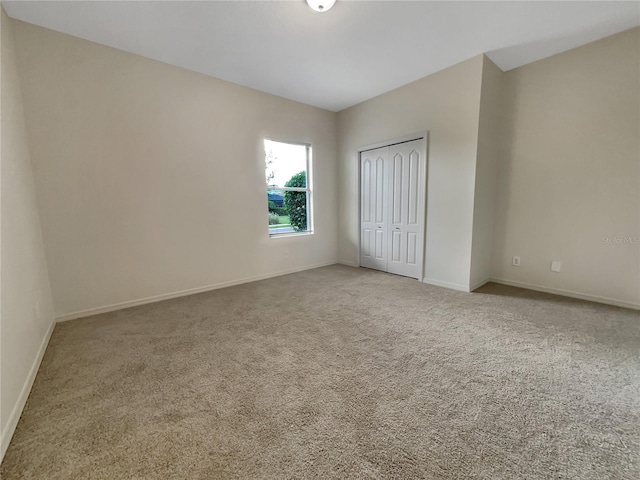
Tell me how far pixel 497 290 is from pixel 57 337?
15.6ft

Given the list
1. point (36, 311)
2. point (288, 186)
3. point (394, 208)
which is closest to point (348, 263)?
point (394, 208)

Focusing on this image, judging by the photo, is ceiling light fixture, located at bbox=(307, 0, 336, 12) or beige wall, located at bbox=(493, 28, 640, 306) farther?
beige wall, located at bbox=(493, 28, 640, 306)

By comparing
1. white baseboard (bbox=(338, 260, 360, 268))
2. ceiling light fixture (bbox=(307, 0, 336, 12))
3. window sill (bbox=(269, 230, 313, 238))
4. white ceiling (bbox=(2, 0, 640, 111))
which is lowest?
white baseboard (bbox=(338, 260, 360, 268))

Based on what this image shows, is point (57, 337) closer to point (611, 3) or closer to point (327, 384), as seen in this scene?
point (327, 384)

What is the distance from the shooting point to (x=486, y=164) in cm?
327

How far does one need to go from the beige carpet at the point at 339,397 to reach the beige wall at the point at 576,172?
0.56 metres

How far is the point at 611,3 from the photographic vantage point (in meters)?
2.17

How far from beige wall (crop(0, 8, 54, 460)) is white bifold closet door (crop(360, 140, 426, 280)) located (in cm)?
391

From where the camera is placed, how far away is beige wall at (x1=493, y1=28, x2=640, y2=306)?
2.64 metres

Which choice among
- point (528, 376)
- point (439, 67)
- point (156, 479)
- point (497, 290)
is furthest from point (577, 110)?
point (156, 479)

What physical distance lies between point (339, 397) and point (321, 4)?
293 cm

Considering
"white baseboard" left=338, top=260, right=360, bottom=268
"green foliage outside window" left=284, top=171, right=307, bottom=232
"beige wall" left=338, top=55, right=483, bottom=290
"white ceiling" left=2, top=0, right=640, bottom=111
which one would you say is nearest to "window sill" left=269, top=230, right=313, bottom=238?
"green foliage outside window" left=284, top=171, right=307, bottom=232

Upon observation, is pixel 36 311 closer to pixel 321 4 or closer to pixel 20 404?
pixel 20 404

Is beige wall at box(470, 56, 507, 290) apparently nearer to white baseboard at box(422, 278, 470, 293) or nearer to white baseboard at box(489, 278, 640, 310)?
white baseboard at box(422, 278, 470, 293)
